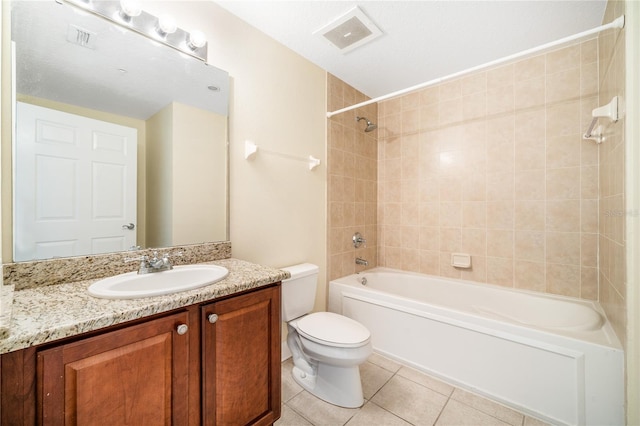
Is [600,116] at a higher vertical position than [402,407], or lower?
higher

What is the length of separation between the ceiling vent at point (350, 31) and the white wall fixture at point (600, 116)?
133 centimetres

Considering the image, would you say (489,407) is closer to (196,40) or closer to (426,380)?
(426,380)

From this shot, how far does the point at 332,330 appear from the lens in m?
1.56

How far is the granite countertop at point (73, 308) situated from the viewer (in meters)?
0.65

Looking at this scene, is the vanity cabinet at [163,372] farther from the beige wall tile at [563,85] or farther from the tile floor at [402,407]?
the beige wall tile at [563,85]

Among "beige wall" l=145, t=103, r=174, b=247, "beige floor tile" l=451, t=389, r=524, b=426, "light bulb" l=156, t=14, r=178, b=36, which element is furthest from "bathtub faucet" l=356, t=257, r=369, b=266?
"light bulb" l=156, t=14, r=178, b=36

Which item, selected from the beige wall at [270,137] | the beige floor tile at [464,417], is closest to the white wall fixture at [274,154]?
the beige wall at [270,137]

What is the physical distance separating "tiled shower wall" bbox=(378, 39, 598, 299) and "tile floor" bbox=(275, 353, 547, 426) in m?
1.01

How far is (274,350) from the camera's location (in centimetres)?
122

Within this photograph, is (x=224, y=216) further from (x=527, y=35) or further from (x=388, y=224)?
(x=527, y=35)

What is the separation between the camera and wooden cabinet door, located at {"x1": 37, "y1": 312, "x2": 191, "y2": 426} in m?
0.68

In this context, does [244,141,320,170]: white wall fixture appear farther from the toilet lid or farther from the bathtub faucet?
the toilet lid

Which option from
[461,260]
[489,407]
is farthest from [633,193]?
[461,260]

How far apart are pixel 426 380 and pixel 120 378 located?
1.77 meters
